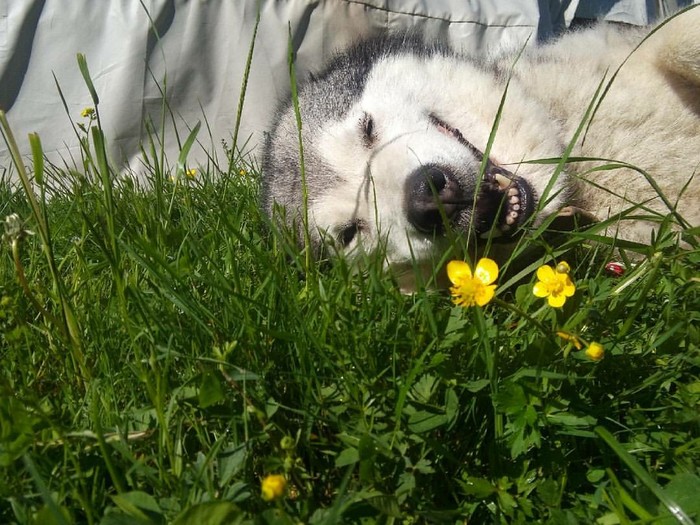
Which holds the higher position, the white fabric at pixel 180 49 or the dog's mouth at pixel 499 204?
the white fabric at pixel 180 49

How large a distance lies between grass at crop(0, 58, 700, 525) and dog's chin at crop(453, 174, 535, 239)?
18.3 inches

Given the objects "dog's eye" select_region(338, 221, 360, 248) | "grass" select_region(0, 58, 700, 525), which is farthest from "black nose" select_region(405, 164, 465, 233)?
"grass" select_region(0, 58, 700, 525)

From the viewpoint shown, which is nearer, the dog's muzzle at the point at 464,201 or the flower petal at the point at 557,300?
the flower petal at the point at 557,300

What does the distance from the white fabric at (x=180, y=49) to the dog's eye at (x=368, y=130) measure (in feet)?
4.17

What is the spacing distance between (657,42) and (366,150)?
1096 mm

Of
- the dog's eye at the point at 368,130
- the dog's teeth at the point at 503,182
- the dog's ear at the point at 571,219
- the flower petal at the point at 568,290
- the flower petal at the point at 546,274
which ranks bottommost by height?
the dog's ear at the point at 571,219

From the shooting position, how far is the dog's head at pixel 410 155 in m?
2.00

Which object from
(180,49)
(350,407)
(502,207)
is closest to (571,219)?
(502,207)

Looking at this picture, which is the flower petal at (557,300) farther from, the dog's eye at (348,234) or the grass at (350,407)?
the dog's eye at (348,234)

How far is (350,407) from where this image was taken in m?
1.26

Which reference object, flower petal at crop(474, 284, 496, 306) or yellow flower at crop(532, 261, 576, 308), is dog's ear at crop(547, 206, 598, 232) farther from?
flower petal at crop(474, 284, 496, 306)

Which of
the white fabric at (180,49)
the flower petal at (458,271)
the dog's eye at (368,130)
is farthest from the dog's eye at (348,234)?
the white fabric at (180,49)

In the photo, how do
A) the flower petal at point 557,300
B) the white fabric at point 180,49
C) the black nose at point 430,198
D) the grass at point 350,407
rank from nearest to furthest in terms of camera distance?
the grass at point 350,407, the flower petal at point 557,300, the black nose at point 430,198, the white fabric at point 180,49

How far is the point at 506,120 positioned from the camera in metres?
2.20
